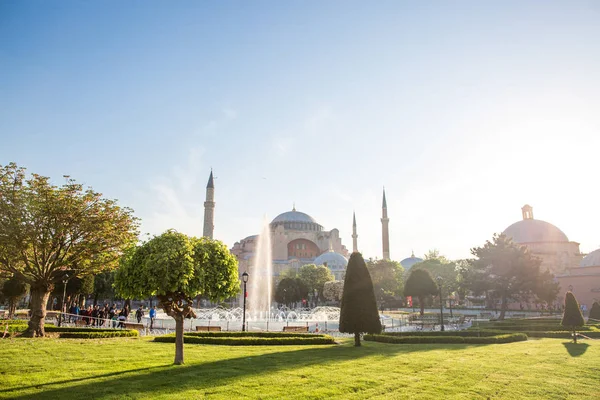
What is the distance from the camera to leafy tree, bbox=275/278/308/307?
5434 centimetres

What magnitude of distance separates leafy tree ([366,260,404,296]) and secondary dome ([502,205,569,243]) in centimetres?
1765

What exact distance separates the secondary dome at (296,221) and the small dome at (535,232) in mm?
42084

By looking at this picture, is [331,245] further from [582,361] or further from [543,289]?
[582,361]

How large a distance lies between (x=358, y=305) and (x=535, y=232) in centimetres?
5665

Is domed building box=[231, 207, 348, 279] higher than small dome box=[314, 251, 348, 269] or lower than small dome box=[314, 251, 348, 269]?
higher

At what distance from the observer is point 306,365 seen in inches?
396

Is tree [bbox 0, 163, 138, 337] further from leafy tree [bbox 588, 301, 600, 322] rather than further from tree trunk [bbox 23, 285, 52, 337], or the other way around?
leafy tree [bbox 588, 301, 600, 322]

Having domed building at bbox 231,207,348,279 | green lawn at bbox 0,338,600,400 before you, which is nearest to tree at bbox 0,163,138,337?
green lawn at bbox 0,338,600,400

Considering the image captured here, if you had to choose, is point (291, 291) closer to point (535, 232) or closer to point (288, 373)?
point (535, 232)

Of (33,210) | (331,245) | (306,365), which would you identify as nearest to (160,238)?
(306,365)

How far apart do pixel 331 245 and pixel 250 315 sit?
2054 inches

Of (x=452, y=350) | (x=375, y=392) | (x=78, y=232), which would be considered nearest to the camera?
(x=375, y=392)

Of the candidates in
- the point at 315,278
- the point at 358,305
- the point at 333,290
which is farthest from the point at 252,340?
the point at 315,278

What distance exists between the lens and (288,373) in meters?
8.99
